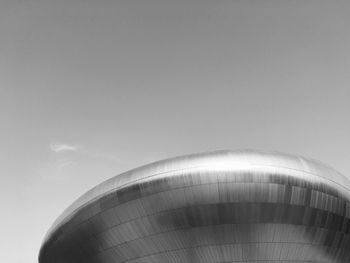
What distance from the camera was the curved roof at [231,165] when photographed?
31922 mm

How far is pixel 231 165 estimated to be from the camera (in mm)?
31781

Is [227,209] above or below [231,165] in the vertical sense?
below

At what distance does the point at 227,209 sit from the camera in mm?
31594

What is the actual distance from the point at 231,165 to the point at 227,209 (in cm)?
293

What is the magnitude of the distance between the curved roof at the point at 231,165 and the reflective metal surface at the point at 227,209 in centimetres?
7

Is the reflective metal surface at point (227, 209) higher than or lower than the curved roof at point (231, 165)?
lower

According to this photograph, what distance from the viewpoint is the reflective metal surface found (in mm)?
31547

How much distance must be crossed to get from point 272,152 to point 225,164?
147 inches

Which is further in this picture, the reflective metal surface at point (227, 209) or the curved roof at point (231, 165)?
the curved roof at point (231, 165)

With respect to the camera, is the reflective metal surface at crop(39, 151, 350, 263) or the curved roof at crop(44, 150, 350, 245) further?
the curved roof at crop(44, 150, 350, 245)

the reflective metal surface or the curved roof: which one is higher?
the curved roof

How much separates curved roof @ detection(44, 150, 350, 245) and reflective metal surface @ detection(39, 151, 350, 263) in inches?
2.7

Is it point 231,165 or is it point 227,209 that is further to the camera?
point 231,165

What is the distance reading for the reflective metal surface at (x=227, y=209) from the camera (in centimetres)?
3155
